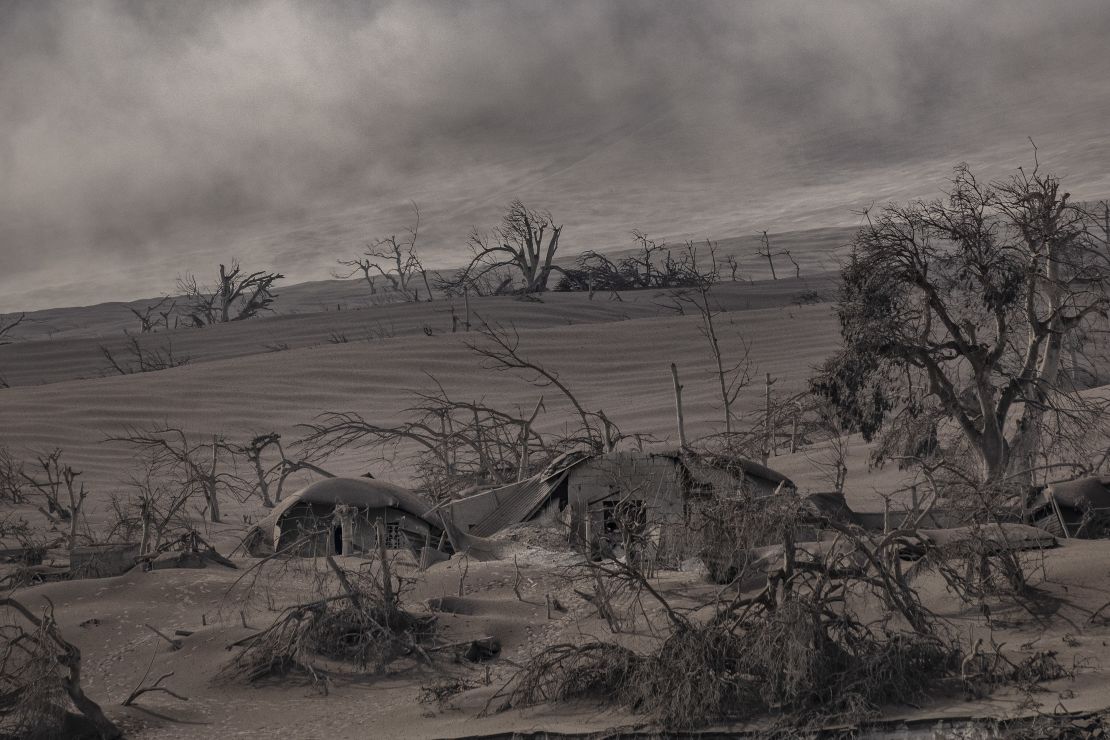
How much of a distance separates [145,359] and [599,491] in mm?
24845

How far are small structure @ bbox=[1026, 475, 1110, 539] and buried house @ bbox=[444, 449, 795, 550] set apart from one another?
6.83ft

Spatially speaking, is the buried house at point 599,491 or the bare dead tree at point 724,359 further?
the bare dead tree at point 724,359

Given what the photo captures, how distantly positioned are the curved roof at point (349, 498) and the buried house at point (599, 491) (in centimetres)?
56

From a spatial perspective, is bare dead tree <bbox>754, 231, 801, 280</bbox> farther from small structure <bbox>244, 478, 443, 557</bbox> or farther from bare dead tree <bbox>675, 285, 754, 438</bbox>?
small structure <bbox>244, 478, 443, 557</bbox>

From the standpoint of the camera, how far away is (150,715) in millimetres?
8164

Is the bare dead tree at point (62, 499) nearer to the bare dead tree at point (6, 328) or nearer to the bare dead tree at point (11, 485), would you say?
the bare dead tree at point (11, 485)

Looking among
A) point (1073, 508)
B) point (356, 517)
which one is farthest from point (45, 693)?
point (1073, 508)

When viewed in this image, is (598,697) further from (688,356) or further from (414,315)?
(414,315)

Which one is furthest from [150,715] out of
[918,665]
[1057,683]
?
[1057,683]

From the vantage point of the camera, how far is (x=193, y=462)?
62.4ft

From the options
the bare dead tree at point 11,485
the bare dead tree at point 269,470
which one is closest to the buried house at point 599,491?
the bare dead tree at point 269,470

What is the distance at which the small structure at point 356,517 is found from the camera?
12555mm

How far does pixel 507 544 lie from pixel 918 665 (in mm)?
4631

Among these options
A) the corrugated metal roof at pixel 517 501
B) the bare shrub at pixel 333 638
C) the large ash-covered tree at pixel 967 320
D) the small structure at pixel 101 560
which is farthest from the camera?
the corrugated metal roof at pixel 517 501
